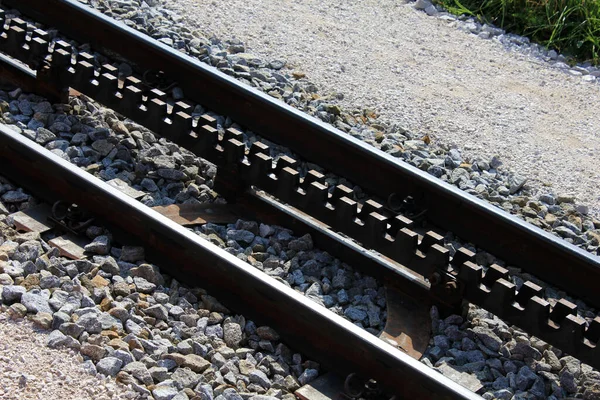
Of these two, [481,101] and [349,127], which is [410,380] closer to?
[349,127]

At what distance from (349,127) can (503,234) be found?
1514 millimetres

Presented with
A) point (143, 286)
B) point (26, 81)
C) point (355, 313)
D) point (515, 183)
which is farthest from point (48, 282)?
point (515, 183)

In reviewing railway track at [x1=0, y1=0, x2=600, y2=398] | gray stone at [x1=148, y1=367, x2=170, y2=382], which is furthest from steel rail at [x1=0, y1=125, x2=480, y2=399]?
gray stone at [x1=148, y1=367, x2=170, y2=382]

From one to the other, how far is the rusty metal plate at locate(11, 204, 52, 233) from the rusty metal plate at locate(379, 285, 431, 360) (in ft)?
5.55

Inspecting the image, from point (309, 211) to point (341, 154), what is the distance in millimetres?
756

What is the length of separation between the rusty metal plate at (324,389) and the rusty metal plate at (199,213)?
1.35 m

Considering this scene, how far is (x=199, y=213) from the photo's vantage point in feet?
18.6

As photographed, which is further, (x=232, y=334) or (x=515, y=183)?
(x=515, y=183)

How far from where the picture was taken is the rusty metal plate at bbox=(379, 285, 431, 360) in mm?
Answer: 4906

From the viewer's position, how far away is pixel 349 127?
6.75 metres

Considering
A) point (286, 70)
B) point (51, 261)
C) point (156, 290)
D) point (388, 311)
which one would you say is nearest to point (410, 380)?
point (388, 311)

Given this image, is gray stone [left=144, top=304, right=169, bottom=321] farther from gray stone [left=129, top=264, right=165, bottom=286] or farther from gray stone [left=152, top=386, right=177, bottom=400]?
gray stone [left=152, top=386, right=177, bottom=400]

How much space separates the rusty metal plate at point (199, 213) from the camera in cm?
556

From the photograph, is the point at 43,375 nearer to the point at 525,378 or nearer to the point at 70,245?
the point at 70,245
